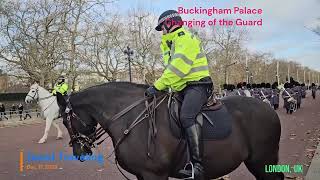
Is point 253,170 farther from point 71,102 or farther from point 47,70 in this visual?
point 47,70

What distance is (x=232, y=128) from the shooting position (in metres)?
4.46

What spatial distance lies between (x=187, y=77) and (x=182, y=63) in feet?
0.83

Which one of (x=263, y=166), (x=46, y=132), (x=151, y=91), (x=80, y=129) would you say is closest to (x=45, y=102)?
(x=46, y=132)

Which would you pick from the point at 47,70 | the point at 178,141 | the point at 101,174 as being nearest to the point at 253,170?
the point at 178,141

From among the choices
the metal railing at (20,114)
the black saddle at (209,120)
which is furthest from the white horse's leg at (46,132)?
the metal railing at (20,114)

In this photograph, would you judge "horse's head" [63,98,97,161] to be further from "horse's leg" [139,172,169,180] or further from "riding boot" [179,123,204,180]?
"riding boot" [179,123,204,180]

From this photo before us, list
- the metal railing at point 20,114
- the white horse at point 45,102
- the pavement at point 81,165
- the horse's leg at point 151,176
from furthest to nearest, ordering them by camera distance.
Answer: the metal railing at point 20,114 < the white horse at point 45,102 < the pavement at point 81,165 < the horse's leg at point 151,176

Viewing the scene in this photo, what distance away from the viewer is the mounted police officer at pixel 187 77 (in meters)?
4.07

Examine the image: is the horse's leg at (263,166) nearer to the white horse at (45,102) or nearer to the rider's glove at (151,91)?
the rider's glove at (151,91)

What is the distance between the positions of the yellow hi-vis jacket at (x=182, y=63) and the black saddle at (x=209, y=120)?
0.80 ft

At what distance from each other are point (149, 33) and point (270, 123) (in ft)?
154

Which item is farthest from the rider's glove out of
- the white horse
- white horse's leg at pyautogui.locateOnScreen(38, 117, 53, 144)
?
the white horse

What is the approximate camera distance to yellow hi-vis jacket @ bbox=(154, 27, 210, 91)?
4.07 m

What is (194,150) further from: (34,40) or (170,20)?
(34,40)
